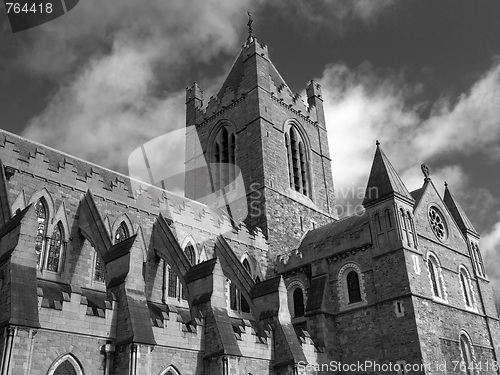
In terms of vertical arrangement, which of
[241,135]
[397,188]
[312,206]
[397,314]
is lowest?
[397,314]

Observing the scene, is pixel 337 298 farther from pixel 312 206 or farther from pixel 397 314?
pixel 312 206

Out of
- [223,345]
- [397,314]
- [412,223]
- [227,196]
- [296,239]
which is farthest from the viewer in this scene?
[227,196]

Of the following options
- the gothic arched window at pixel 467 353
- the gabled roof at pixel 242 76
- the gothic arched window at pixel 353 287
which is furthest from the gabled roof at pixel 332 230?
the gabled roof at pixel 242 76

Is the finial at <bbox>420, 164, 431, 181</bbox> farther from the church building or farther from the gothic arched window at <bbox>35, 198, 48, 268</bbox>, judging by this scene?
the gothic arched window at <bbox>35, 198, 48, 268</bbox>

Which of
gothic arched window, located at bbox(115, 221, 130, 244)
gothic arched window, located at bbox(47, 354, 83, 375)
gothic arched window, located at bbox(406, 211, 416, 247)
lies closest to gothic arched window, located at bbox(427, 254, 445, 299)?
gothic arched window, located at bbox(406, 211, 416, 247)

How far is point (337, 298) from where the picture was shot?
82.2 feet

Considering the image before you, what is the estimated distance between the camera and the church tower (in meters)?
31.8

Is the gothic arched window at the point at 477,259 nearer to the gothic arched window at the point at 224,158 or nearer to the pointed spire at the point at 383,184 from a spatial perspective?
the pointed spire at the point at 383,184

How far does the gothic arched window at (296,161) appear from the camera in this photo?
3506cm

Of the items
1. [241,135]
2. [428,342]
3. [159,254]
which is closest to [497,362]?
[428,342]

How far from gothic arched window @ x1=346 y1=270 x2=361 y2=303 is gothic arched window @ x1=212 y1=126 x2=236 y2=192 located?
11.9 m

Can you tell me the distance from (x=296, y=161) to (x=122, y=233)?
646 inches

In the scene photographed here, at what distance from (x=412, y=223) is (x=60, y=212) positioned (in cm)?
1568

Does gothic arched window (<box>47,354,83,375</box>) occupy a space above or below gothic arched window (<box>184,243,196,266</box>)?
below
